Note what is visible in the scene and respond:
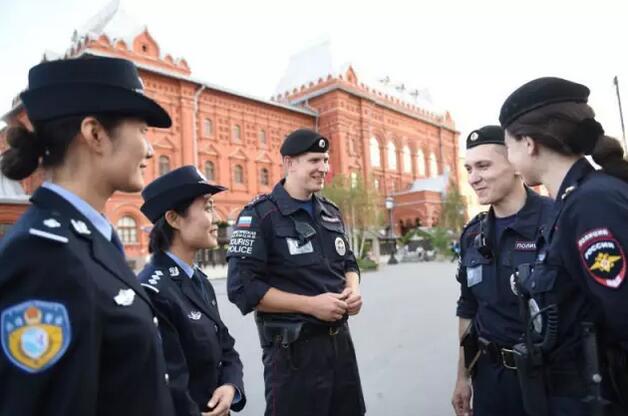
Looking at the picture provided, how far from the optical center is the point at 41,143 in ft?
3.96

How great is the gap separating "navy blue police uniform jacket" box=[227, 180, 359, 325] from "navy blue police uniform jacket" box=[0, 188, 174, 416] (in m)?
1.39

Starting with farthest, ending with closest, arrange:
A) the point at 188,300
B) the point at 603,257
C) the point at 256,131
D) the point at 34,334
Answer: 1. the point at 256,131
2. the point at 188,300
3. the point at 603,257
4. the point at 34,334

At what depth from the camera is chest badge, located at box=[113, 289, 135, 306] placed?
111cm

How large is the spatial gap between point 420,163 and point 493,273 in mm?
43824

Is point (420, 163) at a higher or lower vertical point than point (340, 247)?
higher

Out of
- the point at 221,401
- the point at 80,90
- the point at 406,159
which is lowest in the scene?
the point at 221,401

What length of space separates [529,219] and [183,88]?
91.6 feet

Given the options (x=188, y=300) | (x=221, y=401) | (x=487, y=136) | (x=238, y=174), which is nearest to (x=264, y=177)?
(x=238, y=174)

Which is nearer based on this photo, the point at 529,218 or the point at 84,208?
the point at 84,208

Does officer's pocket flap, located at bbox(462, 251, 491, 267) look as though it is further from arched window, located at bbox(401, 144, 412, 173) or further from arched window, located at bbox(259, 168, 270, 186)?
arched window, located at bbox(401, 144, 412, 173)

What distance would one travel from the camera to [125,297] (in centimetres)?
114

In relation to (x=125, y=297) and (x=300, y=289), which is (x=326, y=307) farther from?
(x=125, y=297)

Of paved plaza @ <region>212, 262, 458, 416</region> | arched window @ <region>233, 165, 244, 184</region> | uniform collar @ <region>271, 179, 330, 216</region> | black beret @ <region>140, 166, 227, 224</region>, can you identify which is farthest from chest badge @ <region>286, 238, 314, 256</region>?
arched window @ <region>233, 165, 244, 184</region>

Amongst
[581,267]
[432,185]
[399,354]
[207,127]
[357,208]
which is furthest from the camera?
[432,185]
